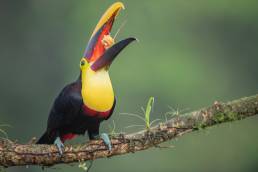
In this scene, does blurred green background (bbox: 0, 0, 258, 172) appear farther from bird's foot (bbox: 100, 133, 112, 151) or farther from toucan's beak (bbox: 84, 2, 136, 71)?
bird's foot (bbox: 100, 133, 112, 151)

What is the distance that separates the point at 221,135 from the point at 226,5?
351cm

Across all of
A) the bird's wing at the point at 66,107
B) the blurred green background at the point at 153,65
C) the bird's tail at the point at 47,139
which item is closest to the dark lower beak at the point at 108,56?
the bird's wing at the point at 66,107

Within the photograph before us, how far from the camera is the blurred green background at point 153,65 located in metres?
13.0

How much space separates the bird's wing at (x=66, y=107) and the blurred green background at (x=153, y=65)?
6.73 m

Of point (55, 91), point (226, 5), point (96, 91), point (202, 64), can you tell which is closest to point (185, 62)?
point (202, 64)

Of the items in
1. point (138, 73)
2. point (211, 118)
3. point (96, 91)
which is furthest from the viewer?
point (138, 73)

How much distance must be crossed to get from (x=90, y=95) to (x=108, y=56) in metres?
0.24

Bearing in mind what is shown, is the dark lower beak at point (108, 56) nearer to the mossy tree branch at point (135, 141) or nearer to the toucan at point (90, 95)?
the toucan at point (90, 95)

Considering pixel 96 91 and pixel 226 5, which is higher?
pixel 226 5

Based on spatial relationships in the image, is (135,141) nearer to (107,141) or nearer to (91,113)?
(107,141)

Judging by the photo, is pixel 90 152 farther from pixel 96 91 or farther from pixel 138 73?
pixel 138 73

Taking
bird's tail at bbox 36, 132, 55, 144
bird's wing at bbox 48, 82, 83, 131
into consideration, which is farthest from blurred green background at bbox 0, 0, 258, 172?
bird's wing at bbox 48, 82, 83, 131

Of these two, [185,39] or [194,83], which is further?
[185,39]

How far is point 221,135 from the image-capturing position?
1319 centimetres
